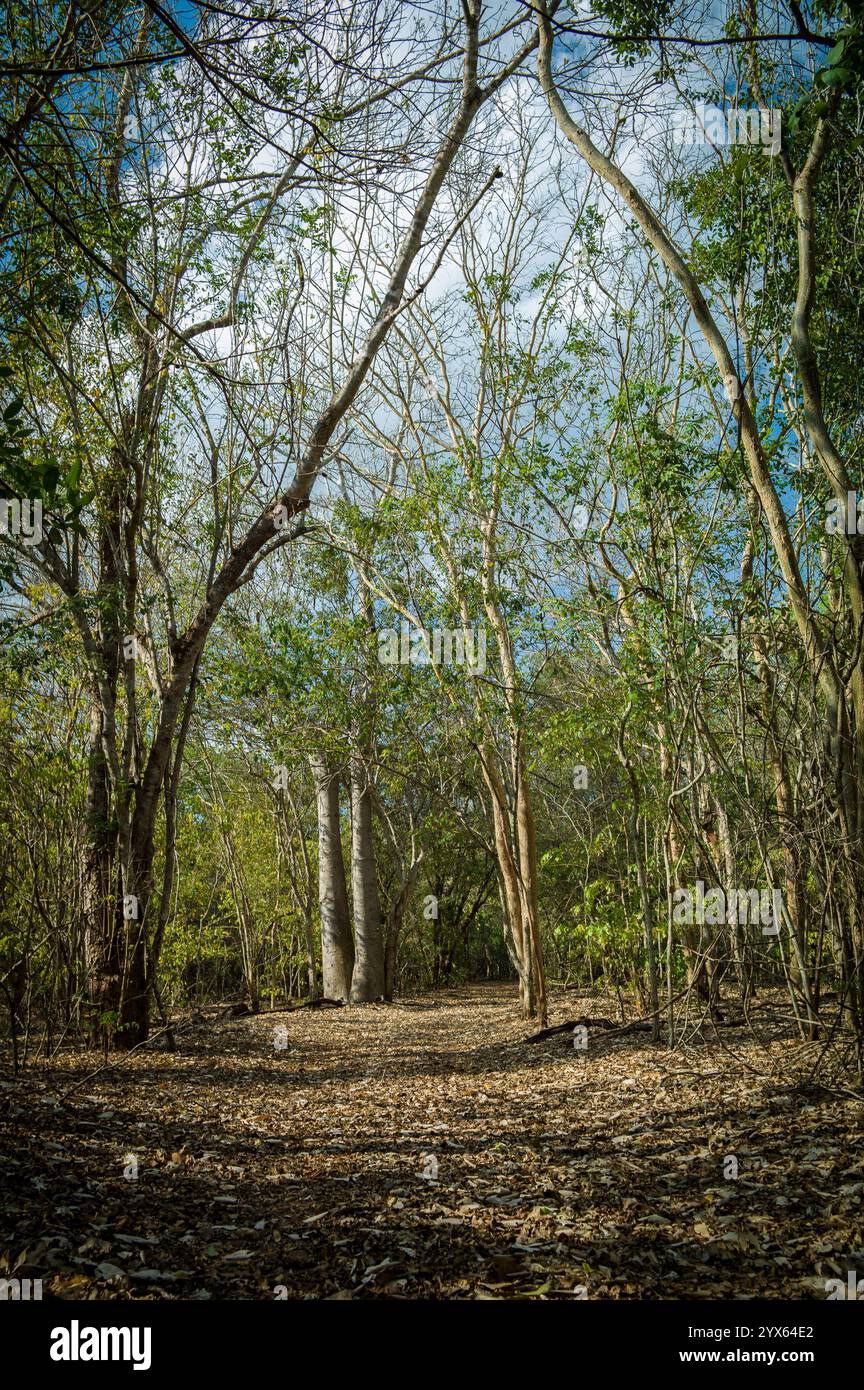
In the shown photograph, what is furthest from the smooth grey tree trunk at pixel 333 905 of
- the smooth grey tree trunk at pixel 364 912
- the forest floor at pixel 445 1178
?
the forest floor at pixel 445 1178

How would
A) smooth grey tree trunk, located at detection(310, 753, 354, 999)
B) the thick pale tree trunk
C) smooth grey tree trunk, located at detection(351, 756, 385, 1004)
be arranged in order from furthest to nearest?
smooth grey tree trunk, located at detection(310, 753, 354, 999) → smooth grey tree trunk, located at detection(351, 756, 385, 1004) → the thick pale tree trunk

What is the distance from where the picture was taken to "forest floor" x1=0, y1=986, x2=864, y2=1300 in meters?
2.67

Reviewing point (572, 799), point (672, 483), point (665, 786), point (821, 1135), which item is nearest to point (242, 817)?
point (572, 799)

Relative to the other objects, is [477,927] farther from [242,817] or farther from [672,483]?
[672,483]

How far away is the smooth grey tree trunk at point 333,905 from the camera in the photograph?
44.1 feet

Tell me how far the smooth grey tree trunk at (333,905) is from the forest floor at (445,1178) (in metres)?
7.01

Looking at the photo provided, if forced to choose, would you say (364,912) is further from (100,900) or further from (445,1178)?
(445,1178)

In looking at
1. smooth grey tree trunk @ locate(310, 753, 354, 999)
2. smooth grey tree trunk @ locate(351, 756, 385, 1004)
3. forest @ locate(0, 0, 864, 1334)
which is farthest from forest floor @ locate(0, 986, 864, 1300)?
smooth grey tree trunk @ locate(310, 753, 354, 999)

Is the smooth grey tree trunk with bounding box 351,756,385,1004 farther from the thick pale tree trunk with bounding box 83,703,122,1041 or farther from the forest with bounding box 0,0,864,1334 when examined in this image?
the thick pale tree trunk with bounding box 83,703,122,1041

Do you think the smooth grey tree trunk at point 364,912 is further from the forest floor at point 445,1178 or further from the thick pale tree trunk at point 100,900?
the forest floor at point 445,1178

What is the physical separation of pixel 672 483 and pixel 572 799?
9.95 metres

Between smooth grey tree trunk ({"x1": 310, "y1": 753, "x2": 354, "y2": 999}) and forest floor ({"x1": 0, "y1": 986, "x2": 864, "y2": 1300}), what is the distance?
7.01m

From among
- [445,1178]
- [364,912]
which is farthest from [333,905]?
[445,1178]
